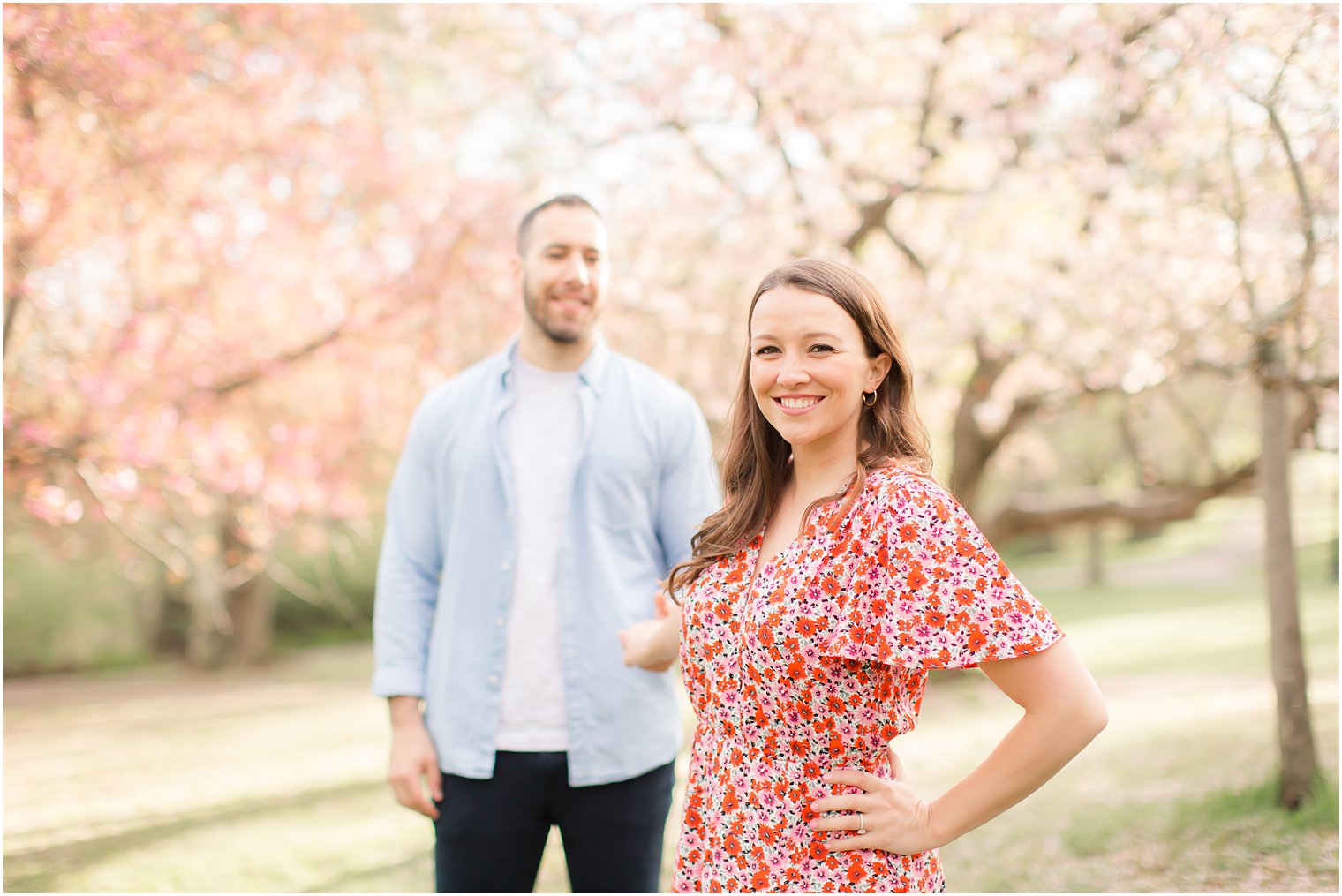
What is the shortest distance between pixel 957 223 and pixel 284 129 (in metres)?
4.81

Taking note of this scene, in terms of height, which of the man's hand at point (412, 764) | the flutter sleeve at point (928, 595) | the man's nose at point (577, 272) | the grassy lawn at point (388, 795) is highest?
the man's nose at point (577, 272)

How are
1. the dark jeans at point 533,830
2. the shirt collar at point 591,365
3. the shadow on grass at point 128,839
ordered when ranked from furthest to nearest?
the shadow on grass at point 128,839 → the shirt collar at point 591,365 → the dark jeans at point 533,830

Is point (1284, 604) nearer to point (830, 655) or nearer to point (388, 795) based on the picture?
point (830, 655)

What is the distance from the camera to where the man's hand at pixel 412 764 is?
2184 millimetres

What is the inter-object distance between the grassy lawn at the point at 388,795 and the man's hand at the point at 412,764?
2.32 metres

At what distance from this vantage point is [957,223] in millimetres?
7004

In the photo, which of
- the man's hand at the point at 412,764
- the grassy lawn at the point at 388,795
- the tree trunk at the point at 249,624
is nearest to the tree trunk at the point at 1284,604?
the grassy lawn at the point at 388,795

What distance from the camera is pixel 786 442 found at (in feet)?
5.89

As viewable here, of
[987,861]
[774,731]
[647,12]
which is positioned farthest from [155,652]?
[774,731]

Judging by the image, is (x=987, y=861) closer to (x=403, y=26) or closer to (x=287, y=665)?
(x=403, y=26)

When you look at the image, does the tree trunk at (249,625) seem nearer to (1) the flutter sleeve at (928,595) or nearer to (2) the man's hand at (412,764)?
(2) the man's hand at (412,764)

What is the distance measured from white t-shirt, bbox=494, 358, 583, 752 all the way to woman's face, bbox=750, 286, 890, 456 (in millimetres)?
847

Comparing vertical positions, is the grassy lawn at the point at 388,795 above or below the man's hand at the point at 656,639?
below

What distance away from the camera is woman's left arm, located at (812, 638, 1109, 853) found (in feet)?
4.43
